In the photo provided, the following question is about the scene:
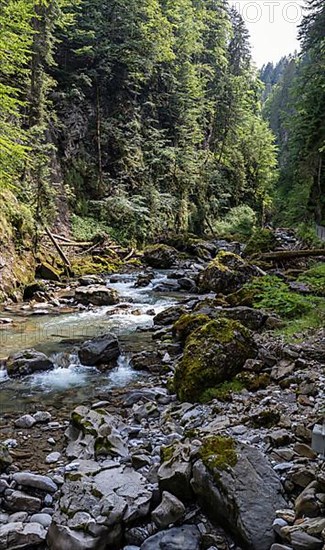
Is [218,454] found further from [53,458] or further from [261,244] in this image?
[261,244]

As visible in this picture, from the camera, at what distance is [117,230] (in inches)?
932

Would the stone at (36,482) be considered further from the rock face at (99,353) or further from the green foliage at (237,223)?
the green foliage at (237,223)

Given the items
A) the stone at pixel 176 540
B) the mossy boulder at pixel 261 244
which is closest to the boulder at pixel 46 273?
the mossy boulder at pixel 261 244

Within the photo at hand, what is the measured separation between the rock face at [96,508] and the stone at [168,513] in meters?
0.14

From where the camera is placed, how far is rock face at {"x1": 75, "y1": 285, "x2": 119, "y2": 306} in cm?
1288

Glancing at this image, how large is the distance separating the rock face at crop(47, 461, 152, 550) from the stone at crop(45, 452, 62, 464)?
0.81 meters

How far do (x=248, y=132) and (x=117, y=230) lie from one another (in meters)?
24.0

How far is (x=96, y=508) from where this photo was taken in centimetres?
330

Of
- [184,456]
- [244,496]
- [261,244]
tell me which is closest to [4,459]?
[184,456]

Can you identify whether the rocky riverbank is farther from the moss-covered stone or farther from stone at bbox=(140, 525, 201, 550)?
the moss-covered stone

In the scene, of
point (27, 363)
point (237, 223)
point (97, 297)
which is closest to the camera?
point (27, 363)

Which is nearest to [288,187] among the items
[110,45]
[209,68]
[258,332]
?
[209,68]

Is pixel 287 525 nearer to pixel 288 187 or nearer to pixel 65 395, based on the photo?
pixel 65 395

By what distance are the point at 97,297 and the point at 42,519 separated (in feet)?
31.5
